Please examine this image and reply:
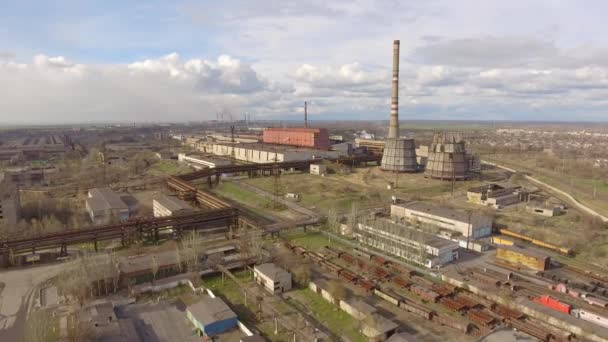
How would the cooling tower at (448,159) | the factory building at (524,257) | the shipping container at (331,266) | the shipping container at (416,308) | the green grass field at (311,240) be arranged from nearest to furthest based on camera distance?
the shipping container at (416,308) < the shipping container at (331,266) < the factory building at (524,257) < the green grass field at (311,240) < the cooling tower at (448,159)

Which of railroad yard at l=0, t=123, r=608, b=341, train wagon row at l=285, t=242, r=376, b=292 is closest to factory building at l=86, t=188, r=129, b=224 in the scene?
railroad yard at l=0, t=123, r=608, b=341

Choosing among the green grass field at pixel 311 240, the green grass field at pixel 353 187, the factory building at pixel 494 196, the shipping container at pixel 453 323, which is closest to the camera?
the shipping container at pixel 453 323

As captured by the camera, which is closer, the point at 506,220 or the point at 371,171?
the point at 506,220

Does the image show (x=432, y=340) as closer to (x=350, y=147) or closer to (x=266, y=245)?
(x=266, y=245)

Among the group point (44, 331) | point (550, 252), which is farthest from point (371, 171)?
point (44, 331)

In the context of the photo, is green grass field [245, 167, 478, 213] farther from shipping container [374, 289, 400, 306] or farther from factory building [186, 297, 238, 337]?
factory building [186, 297, 238, 337]

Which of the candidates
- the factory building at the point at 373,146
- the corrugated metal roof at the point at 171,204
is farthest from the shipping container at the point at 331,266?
the factory building at the point at 373,146

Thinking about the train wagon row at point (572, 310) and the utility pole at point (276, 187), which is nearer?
the train wagon row at point (572, 310)

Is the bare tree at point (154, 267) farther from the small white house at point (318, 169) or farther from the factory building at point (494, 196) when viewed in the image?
the small white house at point (318, 169)
